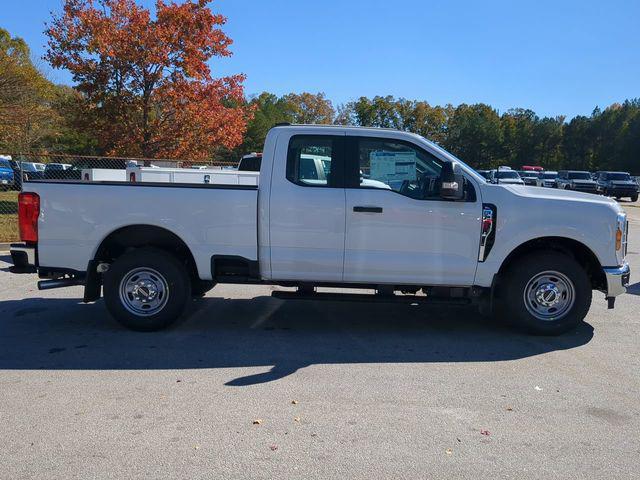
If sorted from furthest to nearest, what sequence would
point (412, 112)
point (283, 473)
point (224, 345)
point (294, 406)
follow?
point (412, 112) → point (224, 345) → point (294, 406) → point (283, 473)

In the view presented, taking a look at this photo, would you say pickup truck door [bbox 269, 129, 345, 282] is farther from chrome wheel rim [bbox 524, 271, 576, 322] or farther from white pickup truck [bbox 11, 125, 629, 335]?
chrome wheel rim [bbox 524, 271, 576, 322]

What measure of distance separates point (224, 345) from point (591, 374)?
3.47m

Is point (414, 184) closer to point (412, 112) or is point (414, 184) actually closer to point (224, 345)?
point (224, 345)

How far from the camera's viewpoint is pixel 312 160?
6.09m

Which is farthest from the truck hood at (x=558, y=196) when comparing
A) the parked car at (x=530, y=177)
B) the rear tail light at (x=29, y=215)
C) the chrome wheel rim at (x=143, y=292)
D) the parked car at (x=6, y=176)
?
the parked car at (x=530, y=177)

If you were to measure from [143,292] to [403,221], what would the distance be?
2869mm

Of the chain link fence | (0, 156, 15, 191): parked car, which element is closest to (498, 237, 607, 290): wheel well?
the chain link fence

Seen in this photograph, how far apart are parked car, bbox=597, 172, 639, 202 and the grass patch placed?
36009mm

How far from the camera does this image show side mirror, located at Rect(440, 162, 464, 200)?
5703mm

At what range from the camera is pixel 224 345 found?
5824mm

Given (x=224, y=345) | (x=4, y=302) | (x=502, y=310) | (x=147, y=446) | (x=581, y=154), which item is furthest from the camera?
(x=581, y=154)

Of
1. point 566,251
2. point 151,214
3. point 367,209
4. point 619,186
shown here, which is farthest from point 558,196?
point 619,186

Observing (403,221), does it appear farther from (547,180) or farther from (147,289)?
(547,180)

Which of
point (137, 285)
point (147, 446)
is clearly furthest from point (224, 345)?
point (147, 446)
